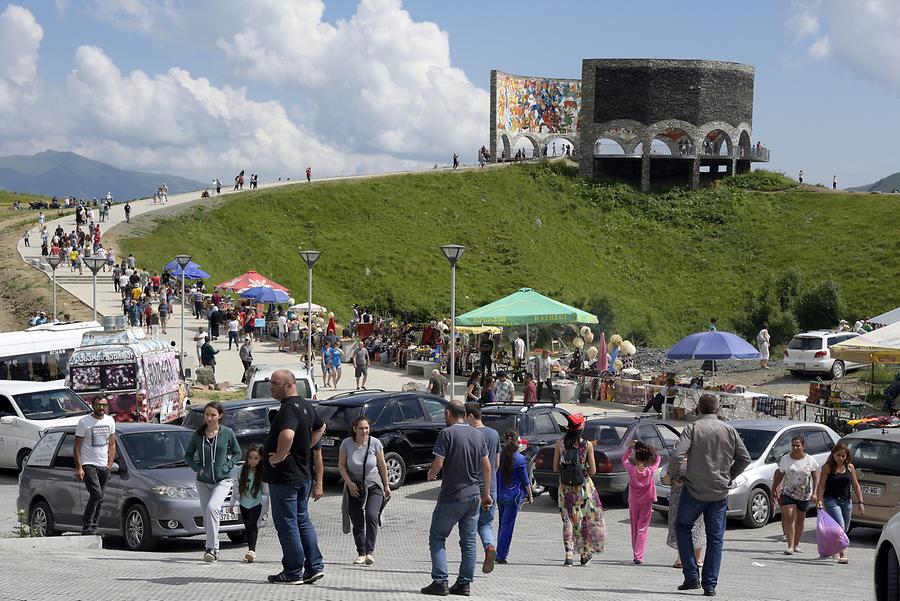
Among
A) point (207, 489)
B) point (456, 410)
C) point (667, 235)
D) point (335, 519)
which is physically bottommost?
point (335, 519)

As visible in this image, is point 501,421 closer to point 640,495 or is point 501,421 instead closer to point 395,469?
point 395,469

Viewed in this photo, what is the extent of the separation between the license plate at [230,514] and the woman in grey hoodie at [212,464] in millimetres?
1646

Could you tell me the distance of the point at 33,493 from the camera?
520 inches

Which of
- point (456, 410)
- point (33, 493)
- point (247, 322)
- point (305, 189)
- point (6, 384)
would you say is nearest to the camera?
point (456, 410)

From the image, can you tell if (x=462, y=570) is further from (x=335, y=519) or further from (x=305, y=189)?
(x=305, y=189)

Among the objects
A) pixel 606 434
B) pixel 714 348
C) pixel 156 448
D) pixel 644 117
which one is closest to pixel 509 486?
pixel 156 448

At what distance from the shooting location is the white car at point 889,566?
250 inches

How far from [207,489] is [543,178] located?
75075mm

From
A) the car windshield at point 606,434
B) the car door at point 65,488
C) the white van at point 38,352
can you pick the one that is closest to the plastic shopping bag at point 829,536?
the car windshield at point 606,434

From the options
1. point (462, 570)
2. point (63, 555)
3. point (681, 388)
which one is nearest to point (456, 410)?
point (462, 570)

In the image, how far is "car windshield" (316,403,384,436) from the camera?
55.4 ft

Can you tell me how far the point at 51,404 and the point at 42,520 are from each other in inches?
234

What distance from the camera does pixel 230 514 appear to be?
12.2 metres

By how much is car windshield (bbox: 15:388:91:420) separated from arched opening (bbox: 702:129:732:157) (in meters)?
74.0
